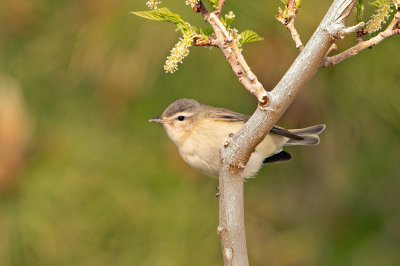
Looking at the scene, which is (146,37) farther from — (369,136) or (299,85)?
(299,85)

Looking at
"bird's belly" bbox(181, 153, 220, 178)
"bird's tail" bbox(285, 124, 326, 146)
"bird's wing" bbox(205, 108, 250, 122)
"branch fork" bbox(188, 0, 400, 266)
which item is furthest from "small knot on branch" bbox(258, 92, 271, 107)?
"bird's tail" bbox(285, 124, 326, 146)

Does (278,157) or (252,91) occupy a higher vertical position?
(278,157)

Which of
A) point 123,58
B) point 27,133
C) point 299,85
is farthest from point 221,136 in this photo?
point 299,85

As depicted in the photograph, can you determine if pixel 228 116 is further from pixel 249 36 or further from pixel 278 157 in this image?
pixel 249 36

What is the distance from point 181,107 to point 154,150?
0.26 meters

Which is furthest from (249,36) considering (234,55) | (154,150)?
(154,150)

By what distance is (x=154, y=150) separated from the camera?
2395mm

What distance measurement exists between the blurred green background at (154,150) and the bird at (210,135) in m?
0.21

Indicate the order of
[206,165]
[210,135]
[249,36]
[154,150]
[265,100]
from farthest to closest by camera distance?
[154,150] < [210,135] < [206,165] < [249,36] < [265,100]

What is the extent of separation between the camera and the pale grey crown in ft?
7.21

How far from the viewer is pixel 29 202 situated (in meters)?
2.27

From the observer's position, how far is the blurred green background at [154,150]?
2.29 metres

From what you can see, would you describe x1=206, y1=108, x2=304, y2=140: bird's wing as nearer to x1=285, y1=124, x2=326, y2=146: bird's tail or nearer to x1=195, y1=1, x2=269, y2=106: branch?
x1=285, y1=124, x2=326, y2=146: bird's tail

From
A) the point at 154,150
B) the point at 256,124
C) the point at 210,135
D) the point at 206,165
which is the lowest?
the point at 256,124
